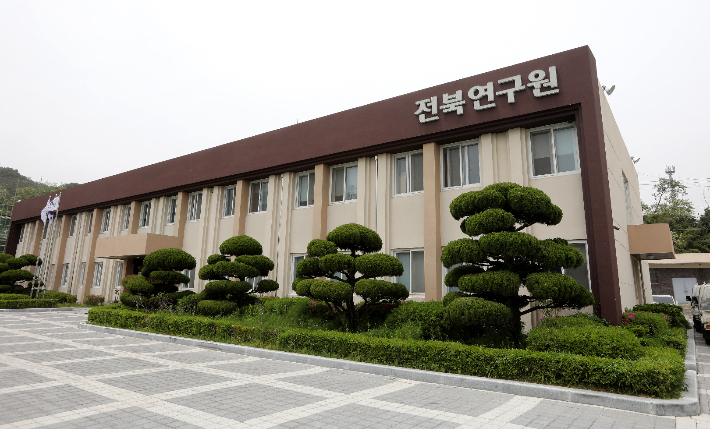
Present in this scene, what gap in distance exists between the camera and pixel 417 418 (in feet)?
16.2

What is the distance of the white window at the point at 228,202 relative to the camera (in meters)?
19.5

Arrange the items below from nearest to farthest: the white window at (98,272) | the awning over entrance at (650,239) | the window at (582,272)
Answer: the window at (582,272)
the awning over entrance at (650,239)
the white window at (98,272)

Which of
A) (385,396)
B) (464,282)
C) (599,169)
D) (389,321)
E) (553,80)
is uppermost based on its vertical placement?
(553,80)

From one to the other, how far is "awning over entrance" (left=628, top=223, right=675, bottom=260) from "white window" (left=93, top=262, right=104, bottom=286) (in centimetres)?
2725

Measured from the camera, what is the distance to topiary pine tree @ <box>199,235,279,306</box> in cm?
1307

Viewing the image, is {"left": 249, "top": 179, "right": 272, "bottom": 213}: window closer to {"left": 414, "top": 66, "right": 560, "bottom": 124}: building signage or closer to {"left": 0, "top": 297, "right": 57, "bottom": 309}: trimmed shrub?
{"left": 414, "top": 66, "right": 560, "bottom": 124}: building signage

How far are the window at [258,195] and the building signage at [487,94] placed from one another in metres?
8.05

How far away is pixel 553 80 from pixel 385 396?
9.73 m

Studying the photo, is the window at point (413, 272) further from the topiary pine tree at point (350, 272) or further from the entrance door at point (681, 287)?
the entrance door at point (681, 287)

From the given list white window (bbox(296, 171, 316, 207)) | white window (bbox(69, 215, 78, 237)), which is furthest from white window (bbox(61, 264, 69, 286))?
white window (bbox(296, 171, 316, 207))

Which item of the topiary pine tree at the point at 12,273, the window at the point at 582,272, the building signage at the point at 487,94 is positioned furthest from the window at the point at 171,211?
the window at the point at 582,272

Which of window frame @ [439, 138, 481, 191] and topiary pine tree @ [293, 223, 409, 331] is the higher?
window frame @ [439, 138, 481, 191]

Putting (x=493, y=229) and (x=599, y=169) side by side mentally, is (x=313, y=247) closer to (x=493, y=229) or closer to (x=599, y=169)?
(x=493, y=229)

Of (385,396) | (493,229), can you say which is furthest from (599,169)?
(385,396)
